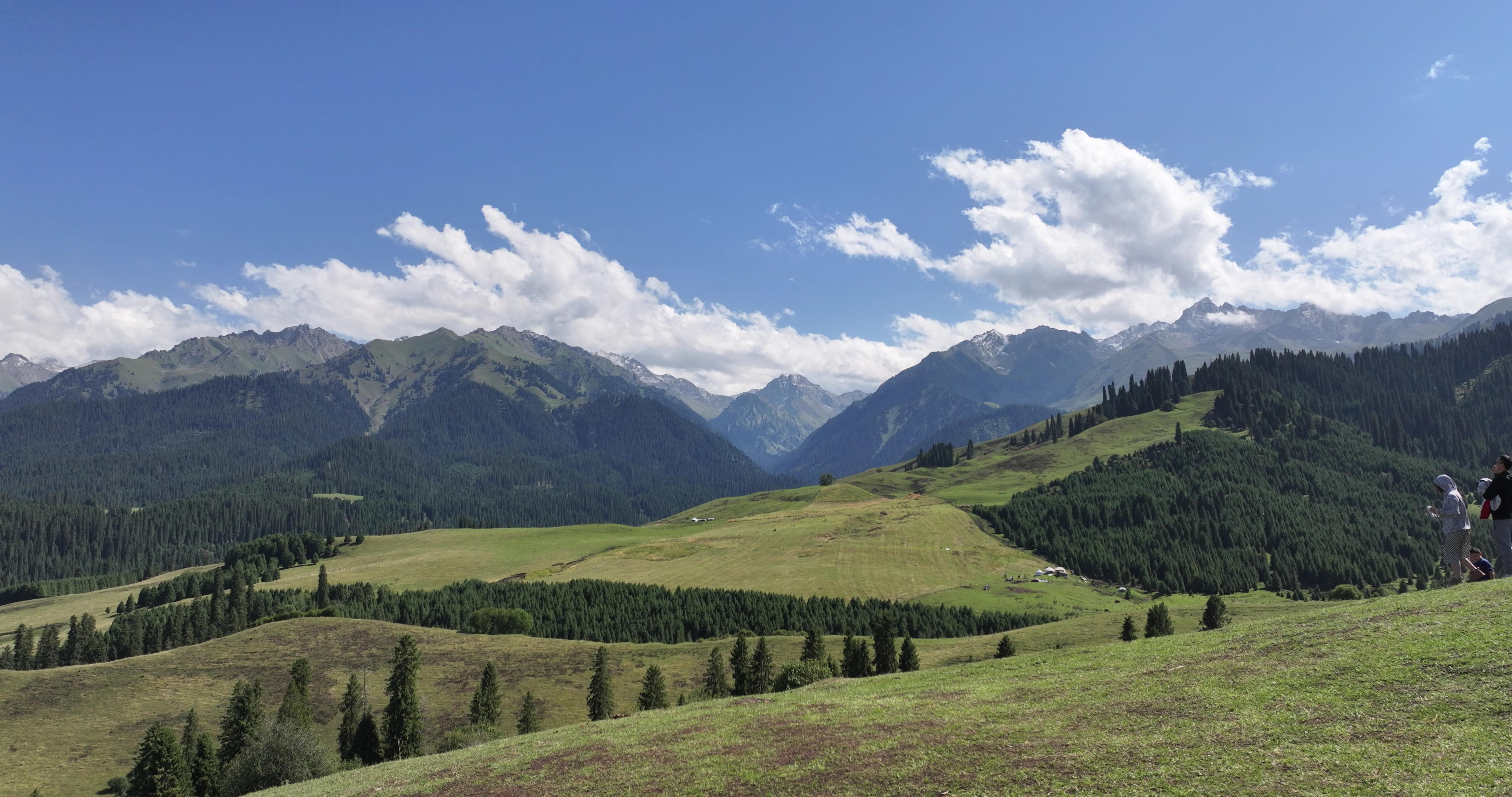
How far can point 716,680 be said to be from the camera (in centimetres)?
9281

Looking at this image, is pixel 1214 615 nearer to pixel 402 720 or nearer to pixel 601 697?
pixel 601 697

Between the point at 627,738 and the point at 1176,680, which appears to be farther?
the point at 627,738

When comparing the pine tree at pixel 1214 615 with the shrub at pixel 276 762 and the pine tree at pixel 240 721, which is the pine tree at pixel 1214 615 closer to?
the shrub at pixel 276 762

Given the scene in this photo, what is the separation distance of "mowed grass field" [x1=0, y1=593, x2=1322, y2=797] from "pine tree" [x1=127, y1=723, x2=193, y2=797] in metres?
14.6

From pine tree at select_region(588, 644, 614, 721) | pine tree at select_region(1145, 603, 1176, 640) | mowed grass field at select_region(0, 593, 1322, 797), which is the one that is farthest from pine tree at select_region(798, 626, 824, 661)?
pine tree at select_region(1145, 603, 1176, 640)

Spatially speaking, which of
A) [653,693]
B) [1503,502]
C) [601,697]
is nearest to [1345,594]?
[653,693]

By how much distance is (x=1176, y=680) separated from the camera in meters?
29.8

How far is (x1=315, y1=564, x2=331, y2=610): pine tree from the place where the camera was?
18412 centimetres

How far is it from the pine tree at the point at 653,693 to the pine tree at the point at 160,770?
46.3 m

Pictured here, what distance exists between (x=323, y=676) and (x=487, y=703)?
127 ft

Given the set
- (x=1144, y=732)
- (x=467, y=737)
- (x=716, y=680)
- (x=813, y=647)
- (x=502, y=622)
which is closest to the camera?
(x=1144, y=732)

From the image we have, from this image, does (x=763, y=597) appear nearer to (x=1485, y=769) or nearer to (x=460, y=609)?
(x=460, y=609)

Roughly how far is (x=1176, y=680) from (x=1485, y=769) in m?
13.2

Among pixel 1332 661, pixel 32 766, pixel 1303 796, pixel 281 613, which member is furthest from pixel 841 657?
pixel 281 613
